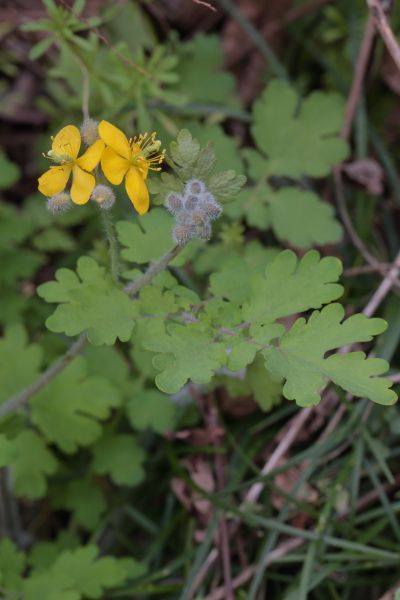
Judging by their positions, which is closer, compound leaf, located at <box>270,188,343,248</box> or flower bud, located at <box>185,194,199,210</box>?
flower bud, located at <box>185,194,199,210</box>

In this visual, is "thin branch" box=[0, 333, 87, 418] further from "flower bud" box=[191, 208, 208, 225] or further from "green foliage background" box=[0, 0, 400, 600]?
"flower bud" box=[191, 208, 208, 225]

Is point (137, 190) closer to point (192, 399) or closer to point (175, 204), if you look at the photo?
point (175, 204)

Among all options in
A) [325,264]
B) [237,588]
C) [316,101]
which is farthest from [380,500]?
[316,101]

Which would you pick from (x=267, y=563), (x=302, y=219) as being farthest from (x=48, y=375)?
(x=302, y=219)

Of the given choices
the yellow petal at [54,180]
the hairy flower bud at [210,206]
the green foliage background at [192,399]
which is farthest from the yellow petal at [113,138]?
the green foliage background at [192,399]

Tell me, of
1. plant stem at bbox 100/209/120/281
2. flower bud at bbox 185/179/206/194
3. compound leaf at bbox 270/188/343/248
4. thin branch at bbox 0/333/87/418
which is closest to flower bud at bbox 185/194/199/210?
flower bud at bbox 185/179/206/194

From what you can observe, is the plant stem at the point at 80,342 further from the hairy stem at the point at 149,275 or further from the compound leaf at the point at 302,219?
the compound leaf at the point at 302,219
